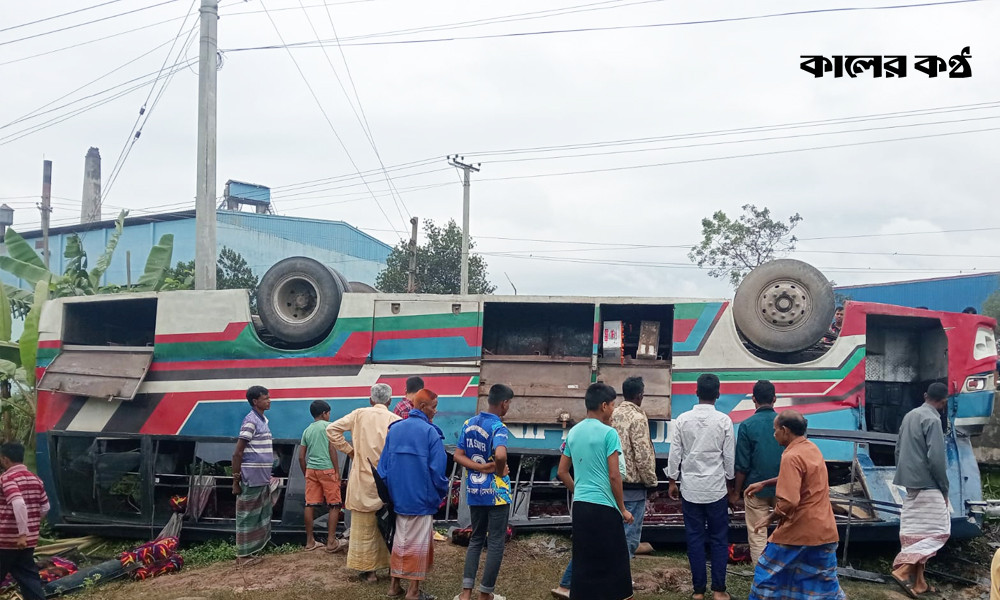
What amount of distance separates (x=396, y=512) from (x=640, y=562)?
7.40 ft

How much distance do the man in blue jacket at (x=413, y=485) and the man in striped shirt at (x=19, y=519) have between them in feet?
9.31

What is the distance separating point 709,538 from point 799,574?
98 cm

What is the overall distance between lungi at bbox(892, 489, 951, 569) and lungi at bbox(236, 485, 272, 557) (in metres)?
5.56

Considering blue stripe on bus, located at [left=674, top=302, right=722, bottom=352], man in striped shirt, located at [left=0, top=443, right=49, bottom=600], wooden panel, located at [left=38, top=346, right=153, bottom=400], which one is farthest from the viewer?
wooden panel, located at [left=38, top=346, right=153, bottom=400]

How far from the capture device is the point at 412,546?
19.1ft

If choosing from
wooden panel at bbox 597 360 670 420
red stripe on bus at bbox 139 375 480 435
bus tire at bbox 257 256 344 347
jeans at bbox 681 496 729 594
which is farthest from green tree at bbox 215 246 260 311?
jeans at bbox 681 496 729 594

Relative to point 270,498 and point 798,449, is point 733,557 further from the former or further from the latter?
point 270,498

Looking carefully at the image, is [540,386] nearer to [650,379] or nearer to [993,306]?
[650,379]

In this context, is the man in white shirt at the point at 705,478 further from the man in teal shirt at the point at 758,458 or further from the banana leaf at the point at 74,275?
the banana leaf at the point at 74,275

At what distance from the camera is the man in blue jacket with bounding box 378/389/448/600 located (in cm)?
580

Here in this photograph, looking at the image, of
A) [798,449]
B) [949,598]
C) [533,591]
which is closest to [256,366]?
[533,591]

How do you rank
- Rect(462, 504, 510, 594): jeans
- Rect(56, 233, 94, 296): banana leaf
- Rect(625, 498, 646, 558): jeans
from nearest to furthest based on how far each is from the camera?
Rect(462, 504, 510, 594): jeans → Rect(625, 498, 646, 558): jeans → Rect(56, 233, 94, 296): banana leaf

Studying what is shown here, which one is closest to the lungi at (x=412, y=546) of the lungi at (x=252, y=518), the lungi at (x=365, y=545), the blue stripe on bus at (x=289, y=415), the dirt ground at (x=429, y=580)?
the dirt ground at (x=429, y=580)

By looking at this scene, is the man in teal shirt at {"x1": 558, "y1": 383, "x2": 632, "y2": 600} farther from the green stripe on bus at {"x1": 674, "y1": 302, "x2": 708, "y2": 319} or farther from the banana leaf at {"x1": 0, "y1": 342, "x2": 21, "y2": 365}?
the banana leaf at {"x1": 0, "y1": 342, "x2": 21, "y2": 365}
